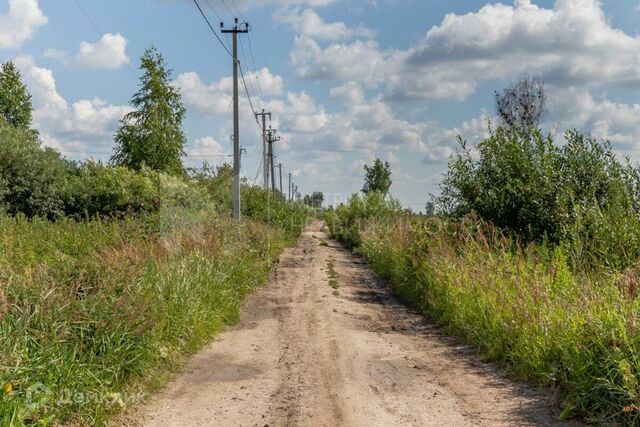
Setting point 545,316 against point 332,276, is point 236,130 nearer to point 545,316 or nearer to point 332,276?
point 332,276

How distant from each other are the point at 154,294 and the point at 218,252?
184 inches

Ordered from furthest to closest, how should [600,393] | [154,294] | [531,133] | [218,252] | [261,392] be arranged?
[531,133], [218,252], [154,294], [261,392], [600,393]

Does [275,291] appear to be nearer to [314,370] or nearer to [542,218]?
[542,218]

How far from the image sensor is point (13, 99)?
1976 inches

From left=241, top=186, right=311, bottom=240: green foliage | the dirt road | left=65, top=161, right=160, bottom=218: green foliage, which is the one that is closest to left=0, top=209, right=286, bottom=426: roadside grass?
the dirt road

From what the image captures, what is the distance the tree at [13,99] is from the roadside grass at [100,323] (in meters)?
43.2

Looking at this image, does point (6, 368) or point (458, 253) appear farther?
point (458, 253)

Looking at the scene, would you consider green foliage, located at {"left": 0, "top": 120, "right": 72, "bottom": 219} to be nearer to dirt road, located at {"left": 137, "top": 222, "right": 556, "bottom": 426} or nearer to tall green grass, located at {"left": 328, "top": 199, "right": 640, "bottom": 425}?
dirt road, located at {"left": 137, "top": 222, "right": 556, "bottom": 426}

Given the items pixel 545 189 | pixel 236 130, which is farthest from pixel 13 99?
pixel 545 189

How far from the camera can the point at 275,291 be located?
1422 cm

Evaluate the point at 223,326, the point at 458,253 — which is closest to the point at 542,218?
the point at 458,253

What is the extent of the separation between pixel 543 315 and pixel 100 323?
494cm

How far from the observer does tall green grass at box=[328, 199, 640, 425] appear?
5680 millimetres

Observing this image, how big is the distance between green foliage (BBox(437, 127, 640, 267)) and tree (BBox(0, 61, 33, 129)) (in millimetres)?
44662
